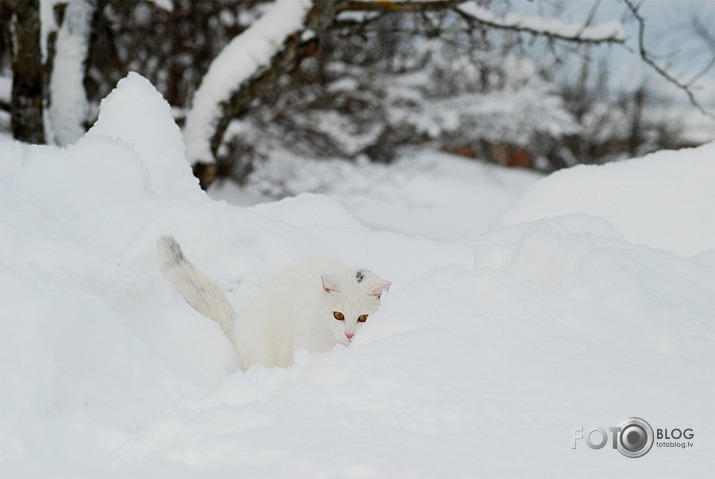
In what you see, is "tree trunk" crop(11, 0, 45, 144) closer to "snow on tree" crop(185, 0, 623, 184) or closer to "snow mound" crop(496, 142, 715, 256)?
"snow on tree" crop(185, 0, 623, 184)

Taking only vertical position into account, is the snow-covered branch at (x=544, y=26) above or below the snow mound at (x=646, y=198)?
above

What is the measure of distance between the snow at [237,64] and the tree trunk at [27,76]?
1.24 m

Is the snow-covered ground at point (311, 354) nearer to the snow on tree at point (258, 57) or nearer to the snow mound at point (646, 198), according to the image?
the snow mound at point (646, 198)

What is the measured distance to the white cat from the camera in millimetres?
2984

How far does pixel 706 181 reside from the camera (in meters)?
4.60

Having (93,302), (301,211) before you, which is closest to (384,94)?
(301,211)

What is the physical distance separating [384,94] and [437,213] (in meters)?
4.23

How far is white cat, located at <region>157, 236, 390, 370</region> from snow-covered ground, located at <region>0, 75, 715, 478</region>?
0.15 m

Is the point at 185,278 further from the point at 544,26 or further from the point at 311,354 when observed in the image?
the point at 544,26

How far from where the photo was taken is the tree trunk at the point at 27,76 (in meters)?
5.82

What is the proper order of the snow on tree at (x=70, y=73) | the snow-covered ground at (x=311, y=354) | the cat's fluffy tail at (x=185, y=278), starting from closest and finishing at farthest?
the snow-covered ground at (x=311, y=354) → the cat's fluffy tail at (x=185, y=278) → the snow on tree at (x=70, y=73)

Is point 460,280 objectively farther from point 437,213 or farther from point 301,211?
point 437,213

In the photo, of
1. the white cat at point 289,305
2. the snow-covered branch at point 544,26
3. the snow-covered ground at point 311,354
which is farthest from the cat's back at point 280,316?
the snow-covered branch at point 544,26

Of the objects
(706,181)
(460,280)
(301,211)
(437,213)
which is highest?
(460,280)
